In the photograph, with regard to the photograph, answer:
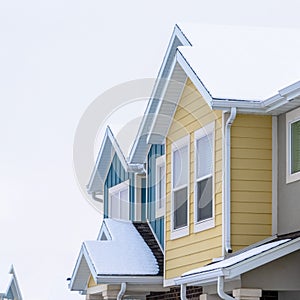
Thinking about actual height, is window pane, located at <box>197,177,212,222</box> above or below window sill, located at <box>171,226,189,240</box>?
above

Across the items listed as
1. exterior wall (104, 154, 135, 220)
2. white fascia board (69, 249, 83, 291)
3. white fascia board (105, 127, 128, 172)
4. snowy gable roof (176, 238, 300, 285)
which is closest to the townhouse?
snowy gable roof (176, 238, 300, 285)

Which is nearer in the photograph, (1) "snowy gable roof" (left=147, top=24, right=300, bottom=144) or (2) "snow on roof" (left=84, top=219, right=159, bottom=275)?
(1) "snowy gable roof" (left=147, top=24, right=300, bottom=144)

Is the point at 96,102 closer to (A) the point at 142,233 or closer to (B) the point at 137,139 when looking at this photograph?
(B) the point at 137,139

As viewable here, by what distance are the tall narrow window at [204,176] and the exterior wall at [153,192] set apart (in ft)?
9.01

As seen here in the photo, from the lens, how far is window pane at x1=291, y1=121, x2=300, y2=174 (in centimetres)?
1792

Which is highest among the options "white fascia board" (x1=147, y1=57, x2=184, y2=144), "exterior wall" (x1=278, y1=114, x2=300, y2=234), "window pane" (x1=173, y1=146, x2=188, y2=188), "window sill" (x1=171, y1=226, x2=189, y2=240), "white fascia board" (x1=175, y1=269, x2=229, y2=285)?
"white fascia board" (x1=147, y1=57, x2=184, y2=144)

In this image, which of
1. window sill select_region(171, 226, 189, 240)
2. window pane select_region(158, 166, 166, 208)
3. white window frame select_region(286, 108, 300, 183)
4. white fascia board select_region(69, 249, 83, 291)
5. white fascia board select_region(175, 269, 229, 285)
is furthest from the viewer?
white fascia board select_region(69, 249, 83, 291)

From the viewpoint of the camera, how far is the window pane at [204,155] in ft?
63.8

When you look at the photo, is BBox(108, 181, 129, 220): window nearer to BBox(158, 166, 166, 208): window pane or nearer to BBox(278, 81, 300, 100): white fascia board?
BBox(158, 166, 166, 208): window pane

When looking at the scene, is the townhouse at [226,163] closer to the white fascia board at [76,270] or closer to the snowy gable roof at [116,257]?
the snowy gable roof at [116,257]

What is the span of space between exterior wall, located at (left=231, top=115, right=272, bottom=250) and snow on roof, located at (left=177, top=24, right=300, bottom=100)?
1.93 feet

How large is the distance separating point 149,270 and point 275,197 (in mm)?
4435

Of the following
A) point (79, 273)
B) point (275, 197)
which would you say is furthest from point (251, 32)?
point (79, 273)

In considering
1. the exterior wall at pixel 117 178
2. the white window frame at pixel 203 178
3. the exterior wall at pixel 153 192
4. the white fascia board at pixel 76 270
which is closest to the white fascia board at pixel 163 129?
the exterior wall at pixel 153 192
